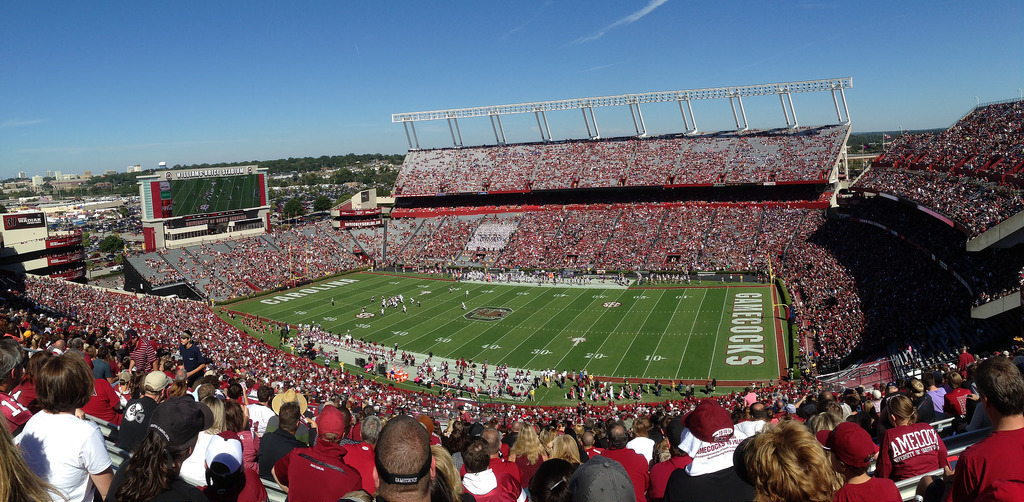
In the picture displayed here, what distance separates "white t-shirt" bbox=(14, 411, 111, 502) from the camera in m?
3.47

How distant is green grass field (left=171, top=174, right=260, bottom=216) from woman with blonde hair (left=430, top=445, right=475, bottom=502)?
5465 centimetres

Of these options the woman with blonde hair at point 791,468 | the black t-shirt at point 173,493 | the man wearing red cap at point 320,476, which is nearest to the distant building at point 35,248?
the man wearing red cap at point 320,476

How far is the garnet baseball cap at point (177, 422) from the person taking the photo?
3.52 meters

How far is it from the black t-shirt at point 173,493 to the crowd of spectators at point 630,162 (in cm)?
5617

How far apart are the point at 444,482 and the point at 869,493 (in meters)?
2.37

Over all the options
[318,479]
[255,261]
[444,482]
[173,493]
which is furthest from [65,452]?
[255,261]

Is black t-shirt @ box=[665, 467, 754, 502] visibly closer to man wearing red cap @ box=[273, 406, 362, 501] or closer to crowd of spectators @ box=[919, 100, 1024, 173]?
man wearing red cap @ box=[273, 406, 362, 501]

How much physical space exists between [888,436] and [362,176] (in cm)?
19203

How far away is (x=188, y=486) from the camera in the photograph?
3.25m

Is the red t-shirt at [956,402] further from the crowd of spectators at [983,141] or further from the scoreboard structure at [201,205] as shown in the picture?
the scoreboard structure at [201,205]

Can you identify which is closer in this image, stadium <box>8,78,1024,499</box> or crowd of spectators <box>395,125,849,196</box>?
stadium <box>8,78,1024,499</box>

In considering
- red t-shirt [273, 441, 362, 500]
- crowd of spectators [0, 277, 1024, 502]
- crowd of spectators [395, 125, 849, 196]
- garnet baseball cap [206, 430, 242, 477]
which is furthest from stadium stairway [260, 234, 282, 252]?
red t-shirt [273, 441, 362, 500]

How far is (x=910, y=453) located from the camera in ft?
14.9

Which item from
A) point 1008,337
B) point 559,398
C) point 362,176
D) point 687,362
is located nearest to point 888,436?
point 1008,337
